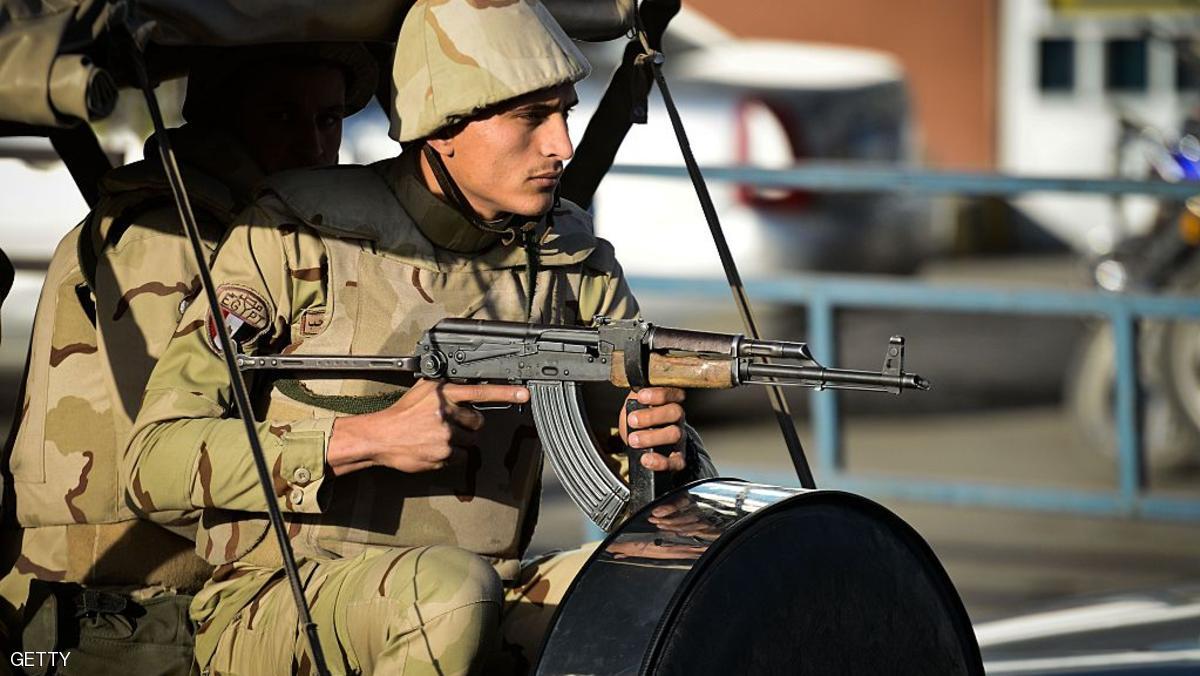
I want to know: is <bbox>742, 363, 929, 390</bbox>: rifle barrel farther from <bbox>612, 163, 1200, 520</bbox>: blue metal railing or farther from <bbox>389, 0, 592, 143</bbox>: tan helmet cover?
<bbox>612, 163, 1200, 520</bbox>: blue metal railing

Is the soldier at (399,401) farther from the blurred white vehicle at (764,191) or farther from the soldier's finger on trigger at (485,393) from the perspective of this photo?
the blurred white vehicle at (764,191)

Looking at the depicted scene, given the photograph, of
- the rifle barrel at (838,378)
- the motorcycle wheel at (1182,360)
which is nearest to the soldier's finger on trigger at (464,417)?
the rifle barrel at (838,378)

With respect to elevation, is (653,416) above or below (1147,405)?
above

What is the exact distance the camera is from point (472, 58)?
9.31 feet

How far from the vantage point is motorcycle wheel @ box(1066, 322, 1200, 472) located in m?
7.86

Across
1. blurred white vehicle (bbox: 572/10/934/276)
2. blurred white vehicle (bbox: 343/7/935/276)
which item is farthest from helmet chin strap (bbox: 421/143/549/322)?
blurred white vehicle (bbox: 572/10/934/276)

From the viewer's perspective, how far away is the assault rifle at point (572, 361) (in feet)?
8.87

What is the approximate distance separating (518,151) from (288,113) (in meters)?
0.67

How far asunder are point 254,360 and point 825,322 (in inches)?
173

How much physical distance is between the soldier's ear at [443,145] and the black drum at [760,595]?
67 centimetres

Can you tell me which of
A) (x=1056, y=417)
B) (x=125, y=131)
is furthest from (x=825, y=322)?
(x=1056, y=417)

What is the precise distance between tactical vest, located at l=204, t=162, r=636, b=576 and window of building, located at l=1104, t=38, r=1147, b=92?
61.4 feet

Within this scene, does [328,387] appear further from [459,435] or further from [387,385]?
[459,435]

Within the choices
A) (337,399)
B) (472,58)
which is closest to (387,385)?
(337,399)
